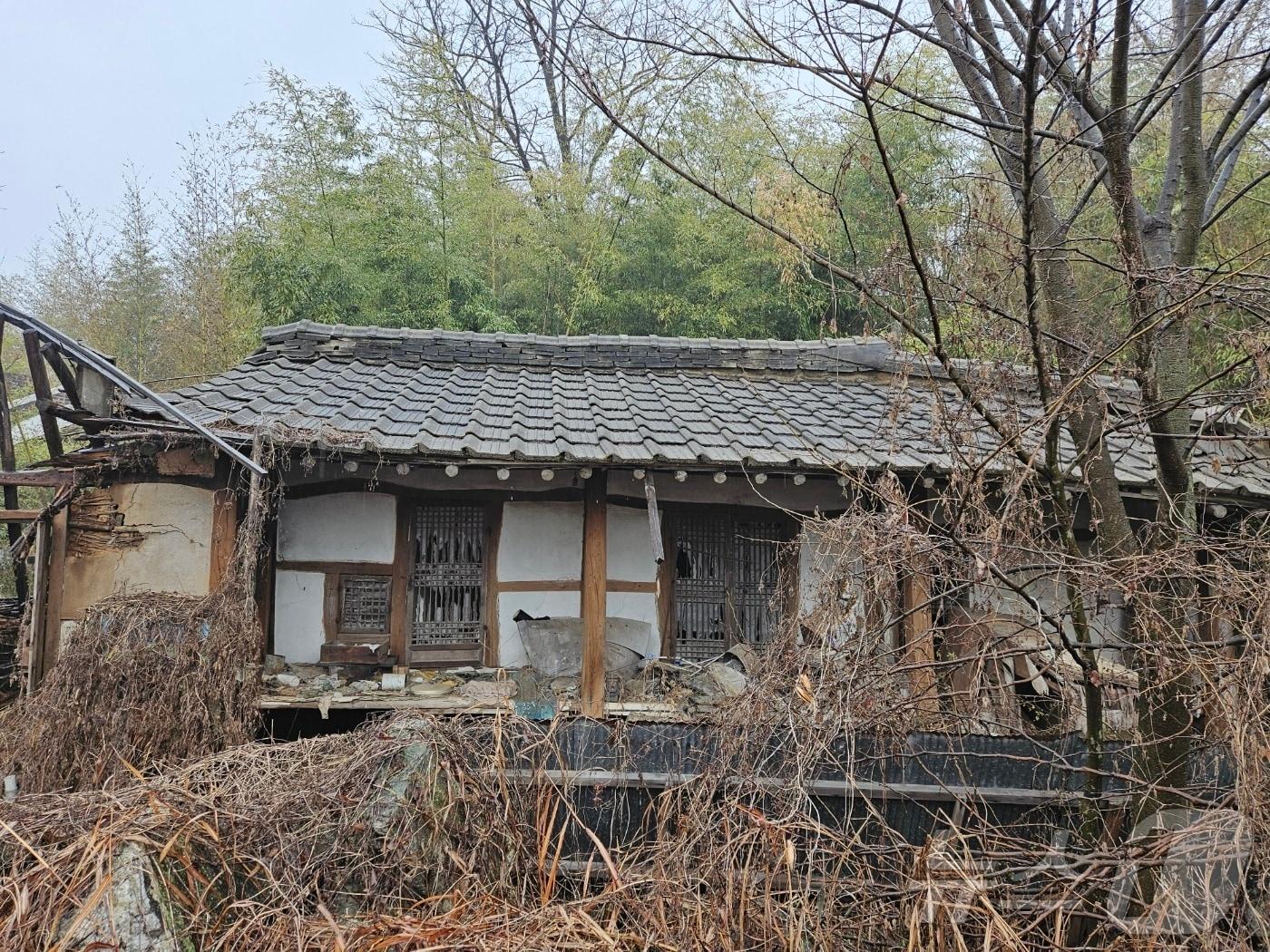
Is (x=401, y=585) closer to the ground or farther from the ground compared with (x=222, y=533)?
closer to the ground

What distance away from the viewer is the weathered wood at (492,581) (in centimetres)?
625

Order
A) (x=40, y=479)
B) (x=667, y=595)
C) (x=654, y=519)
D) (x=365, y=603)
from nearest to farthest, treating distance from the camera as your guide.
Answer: (x=654, y=519) < (x=40, y=479) < (x=365, y=603) < (x=667, y=595)

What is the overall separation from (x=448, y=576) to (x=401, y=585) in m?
0.38

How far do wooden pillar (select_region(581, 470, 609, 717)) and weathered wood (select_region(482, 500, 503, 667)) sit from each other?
945 millimetres

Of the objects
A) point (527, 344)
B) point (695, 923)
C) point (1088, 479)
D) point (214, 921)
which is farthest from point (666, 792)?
point (527, 344)

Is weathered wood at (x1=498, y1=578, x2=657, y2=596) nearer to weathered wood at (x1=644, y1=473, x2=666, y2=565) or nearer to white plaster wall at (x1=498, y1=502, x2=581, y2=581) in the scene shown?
white plaster wall at (x1=498, y1=502, x2=581, y2=581)

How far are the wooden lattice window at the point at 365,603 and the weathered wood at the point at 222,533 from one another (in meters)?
1.02

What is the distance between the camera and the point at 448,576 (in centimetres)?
635

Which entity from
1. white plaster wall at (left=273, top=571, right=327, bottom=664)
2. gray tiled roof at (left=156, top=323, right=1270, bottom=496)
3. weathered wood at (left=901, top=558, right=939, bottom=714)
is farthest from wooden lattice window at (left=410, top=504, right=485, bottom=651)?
weathered wood at (left=901, top=558, right=939, bottom=714)

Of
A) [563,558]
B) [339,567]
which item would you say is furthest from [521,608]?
[339,567]

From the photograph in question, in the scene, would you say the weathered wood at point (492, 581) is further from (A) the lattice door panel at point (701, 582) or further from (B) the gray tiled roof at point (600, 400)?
(A) the lattice door panel at point (701, 582)

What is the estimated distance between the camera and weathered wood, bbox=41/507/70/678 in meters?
5.60

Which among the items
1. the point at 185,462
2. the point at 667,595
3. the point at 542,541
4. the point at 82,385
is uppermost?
the point at 82,385

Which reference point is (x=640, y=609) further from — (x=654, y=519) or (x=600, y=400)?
(x=600, y=400)
